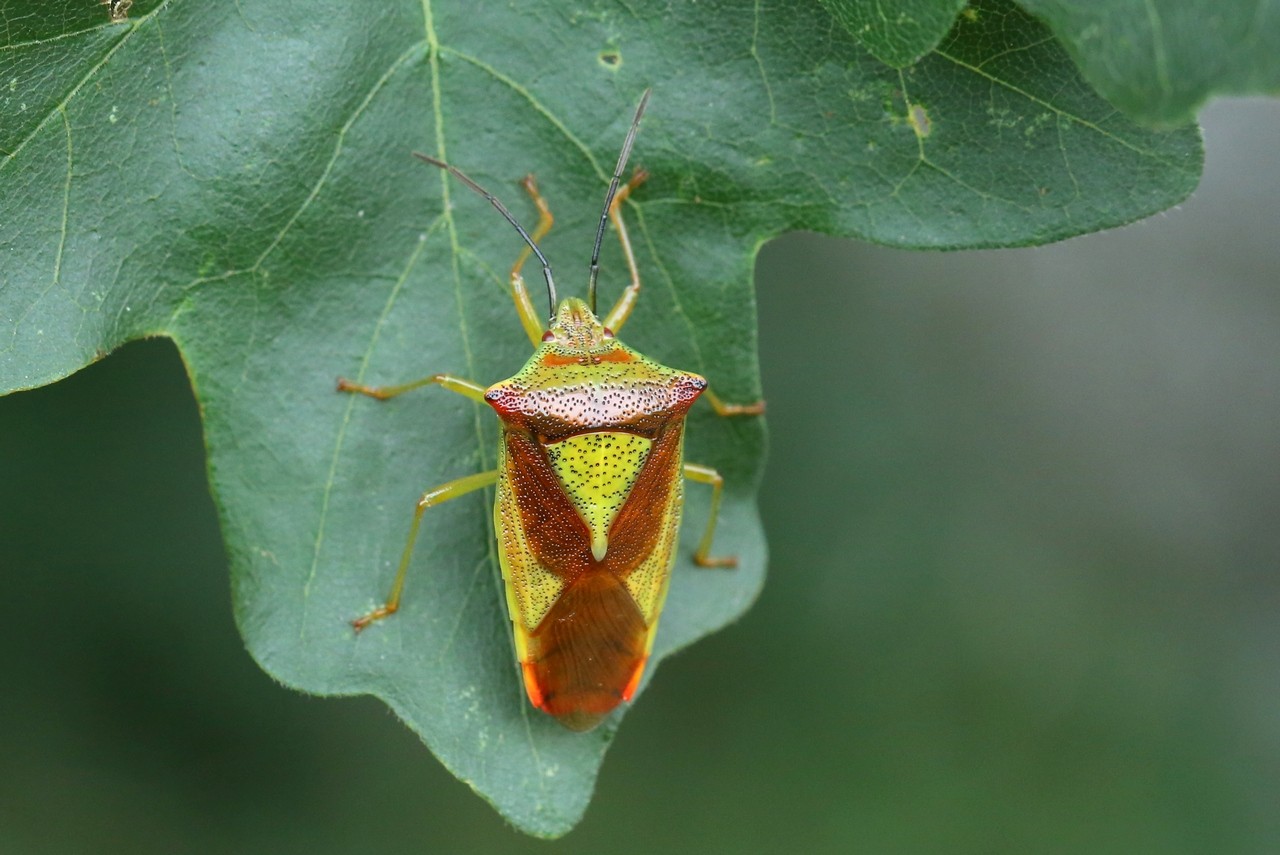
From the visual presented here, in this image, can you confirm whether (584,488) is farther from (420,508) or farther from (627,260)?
(627,260)

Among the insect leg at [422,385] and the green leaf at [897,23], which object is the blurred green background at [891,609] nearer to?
the insect leg at [422,385]

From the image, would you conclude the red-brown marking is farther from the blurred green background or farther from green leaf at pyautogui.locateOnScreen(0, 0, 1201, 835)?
the blurred green background

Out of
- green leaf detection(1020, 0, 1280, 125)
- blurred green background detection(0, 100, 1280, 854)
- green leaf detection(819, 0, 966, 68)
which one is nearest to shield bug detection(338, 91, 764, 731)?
green leaf detection(819, 0, 966, 68)

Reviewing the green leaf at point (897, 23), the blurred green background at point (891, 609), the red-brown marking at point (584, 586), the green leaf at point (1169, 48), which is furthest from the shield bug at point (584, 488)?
the blurred green background at point (891, 609)

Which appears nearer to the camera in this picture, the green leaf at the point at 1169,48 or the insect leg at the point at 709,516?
the green leaf at the point at 1169,48

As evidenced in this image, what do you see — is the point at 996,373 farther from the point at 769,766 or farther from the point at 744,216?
the point at 744,216

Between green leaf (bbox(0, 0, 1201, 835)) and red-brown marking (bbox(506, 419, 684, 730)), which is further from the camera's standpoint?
red-brown marking (bbox(506, 419, 684, 730))

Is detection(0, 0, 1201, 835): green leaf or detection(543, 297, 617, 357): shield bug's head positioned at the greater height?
detection(0, 0, 1201, 835): green leaf
